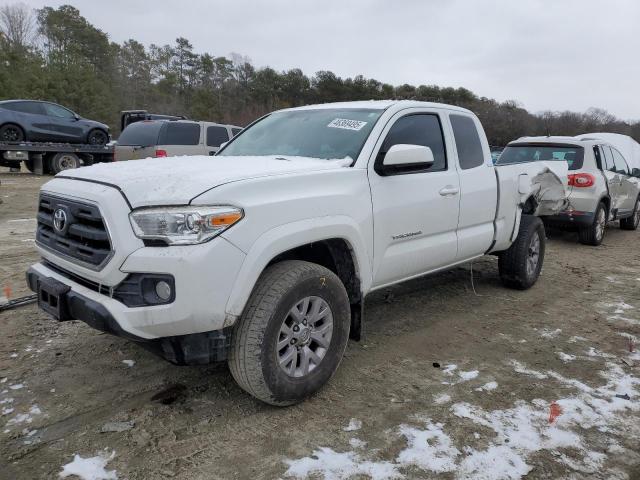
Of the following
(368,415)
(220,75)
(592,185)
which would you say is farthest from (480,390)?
(220,75)

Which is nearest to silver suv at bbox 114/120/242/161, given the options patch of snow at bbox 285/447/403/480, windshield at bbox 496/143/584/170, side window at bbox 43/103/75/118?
side window at bbox 43/103/75/118

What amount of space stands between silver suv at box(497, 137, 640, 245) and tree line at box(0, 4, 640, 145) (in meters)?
30.2

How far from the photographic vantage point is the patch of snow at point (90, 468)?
7.80 ft

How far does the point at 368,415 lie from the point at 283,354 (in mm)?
618

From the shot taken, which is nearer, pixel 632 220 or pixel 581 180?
pixel 581 180

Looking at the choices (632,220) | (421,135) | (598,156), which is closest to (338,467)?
(421,135)

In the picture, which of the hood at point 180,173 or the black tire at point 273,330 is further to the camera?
the black tire at point 273,330

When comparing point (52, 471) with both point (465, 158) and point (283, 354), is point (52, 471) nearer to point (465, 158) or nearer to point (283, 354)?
point (283, 354)

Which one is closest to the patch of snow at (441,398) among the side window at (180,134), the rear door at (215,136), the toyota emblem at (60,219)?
the toyota emblem at (60,219)

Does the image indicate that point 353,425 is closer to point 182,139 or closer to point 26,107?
point 182,139

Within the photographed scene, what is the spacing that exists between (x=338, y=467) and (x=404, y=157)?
78.1 inches

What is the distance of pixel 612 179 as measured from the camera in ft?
29.2

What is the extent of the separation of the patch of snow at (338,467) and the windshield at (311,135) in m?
1.92

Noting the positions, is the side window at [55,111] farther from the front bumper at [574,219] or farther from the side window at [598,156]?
the side window at [598,156]
